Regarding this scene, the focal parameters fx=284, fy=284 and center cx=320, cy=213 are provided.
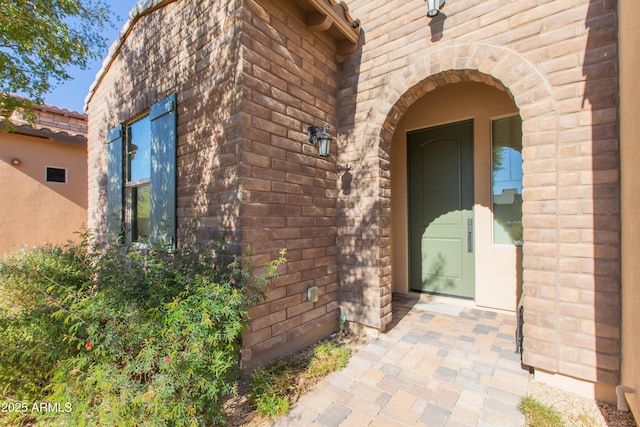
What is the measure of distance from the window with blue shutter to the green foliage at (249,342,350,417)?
1.55 metres

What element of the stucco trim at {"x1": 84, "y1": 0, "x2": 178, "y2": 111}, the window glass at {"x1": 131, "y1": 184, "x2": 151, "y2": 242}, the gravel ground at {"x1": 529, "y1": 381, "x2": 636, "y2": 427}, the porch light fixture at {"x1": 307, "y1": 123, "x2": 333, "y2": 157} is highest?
the stucco trim at {"x1": 84, "y1": 0, "x2": 178, "y2": 111}

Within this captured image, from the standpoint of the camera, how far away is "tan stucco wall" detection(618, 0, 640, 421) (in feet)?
5.19

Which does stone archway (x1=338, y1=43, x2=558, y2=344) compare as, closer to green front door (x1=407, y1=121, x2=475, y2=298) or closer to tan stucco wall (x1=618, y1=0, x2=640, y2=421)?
tan stucco wall (x1=618, y1=0, x2=640, y2=421)

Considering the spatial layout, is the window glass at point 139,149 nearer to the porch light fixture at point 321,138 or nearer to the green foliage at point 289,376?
the porch light fixture at point 321,138

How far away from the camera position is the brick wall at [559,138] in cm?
203

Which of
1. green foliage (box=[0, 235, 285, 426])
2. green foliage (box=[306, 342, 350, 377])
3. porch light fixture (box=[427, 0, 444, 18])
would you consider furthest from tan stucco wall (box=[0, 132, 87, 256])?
porch light fixture (box=[427, 0, 444, 18])

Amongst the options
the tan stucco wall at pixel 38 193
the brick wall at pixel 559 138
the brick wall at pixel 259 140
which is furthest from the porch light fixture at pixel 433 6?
the tan stucco wall at pixel 38 193

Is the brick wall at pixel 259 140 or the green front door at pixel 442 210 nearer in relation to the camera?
the brick wall at pixel 259 140

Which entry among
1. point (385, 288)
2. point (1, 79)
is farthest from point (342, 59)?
point (1, 79)

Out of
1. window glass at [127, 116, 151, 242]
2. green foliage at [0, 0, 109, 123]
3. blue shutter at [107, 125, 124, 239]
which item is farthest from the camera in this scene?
blue shutter at [107, 125, 124, 239]

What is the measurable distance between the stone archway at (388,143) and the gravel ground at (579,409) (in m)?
0.78

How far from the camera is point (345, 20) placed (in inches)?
121

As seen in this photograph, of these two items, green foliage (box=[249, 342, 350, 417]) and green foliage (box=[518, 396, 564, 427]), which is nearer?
green foliage (box=[518, 396, 564, 427])

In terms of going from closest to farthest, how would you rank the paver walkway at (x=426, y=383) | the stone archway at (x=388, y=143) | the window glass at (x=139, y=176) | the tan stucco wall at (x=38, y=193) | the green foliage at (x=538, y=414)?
1. the green foliage at (x=538, y=414)
2. the paver walkway at (x=426, y=383)
3. the stone archway at (x=388, y=143)
4. the window glass at (x=139, y=176)
5. the tan stucco wall at (x=38, y=193)
